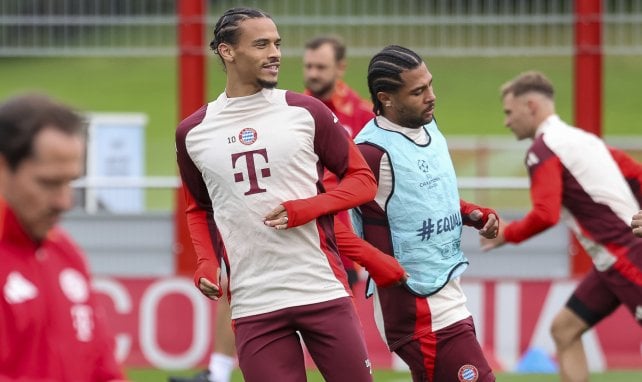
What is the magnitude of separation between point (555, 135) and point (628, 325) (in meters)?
2.96

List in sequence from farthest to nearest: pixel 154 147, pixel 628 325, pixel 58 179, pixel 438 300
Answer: pixel 154 147 → pixel 628 325 → pixel 438 300 → pixel 58 179

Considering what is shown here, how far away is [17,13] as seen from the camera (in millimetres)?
10906

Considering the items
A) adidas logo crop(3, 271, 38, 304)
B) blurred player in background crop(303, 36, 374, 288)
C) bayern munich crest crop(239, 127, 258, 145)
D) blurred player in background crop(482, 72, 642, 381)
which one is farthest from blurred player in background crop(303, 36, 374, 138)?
adidas logo crop(3, 271, 38, 304)

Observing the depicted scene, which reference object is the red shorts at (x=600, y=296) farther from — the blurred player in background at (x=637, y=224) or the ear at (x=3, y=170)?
the ear at (x=3, y=170)

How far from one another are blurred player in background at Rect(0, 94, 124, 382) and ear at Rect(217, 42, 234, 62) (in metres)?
2.00

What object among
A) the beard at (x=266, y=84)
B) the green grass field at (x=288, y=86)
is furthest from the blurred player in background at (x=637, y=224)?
the green grass field at (x=288, y=86)

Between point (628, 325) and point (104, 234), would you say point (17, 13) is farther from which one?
point (628, 325)

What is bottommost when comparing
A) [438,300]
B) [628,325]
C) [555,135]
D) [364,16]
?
[628,325]

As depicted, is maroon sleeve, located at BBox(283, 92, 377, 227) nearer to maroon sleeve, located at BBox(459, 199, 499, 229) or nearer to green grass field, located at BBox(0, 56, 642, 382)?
maroon sleeve, located at BBox(459, 199, 499, 229)

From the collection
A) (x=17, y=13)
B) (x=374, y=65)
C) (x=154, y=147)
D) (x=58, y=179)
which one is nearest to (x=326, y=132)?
(x=374, y=65)

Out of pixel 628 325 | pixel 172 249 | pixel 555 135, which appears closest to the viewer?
pixel 555 135

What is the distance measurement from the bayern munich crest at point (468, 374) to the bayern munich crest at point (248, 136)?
1.23 meters

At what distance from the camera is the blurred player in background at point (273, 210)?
5.12 m

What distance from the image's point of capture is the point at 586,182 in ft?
24.0
